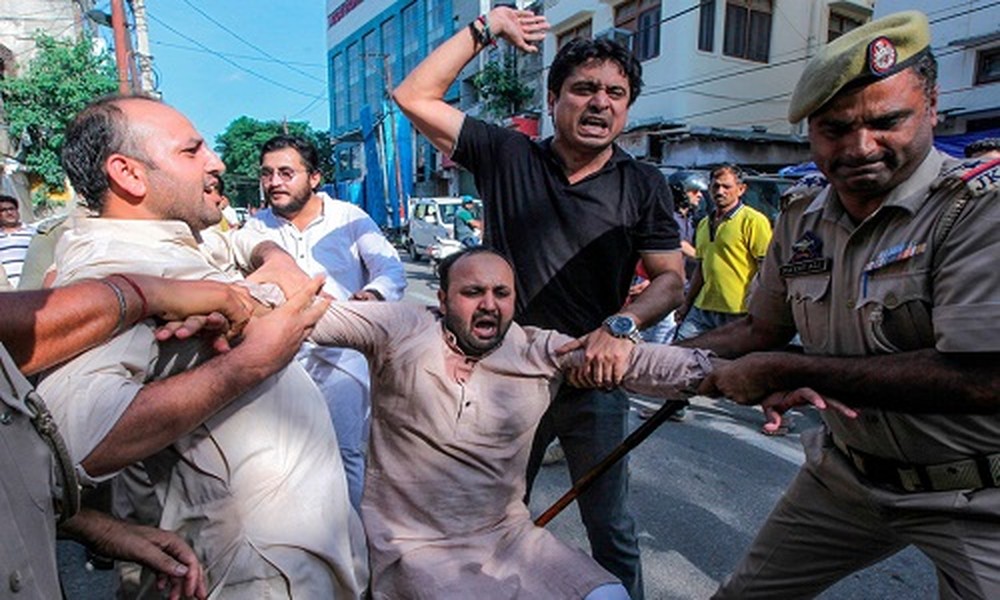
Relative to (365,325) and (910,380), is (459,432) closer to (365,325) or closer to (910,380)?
(365,325)

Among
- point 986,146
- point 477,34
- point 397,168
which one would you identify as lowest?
point 986,146

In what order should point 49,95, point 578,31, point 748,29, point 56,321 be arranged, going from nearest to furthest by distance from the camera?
point 56,321 → point 49,95 → point 748,29 → point 578,31

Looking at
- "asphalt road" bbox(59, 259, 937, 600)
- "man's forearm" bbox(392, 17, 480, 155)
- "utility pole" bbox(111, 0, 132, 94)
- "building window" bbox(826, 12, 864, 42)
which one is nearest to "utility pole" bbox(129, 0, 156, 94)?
"utility pole" bbox(111, 0, 132, 94)

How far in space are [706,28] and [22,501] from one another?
60.7ft

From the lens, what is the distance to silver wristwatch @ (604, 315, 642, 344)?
6.01 feet

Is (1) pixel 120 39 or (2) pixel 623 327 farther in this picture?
(1) pixel 120 39

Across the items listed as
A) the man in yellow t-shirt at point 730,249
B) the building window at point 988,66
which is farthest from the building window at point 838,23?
the man in yellow t-shirt at point 730,249

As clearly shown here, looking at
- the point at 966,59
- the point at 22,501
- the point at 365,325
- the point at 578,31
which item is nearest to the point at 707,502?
the point at 365,325

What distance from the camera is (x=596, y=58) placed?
205 cm

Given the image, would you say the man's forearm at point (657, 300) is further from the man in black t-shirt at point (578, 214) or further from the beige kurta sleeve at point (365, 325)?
the beige kurta sleeve at point (365, 325)

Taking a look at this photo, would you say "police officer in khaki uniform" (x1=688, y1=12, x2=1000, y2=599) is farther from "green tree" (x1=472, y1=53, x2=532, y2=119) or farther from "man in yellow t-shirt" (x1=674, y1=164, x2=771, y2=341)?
"green tree" (x1=472, y1=53, x2=532, y2=119)

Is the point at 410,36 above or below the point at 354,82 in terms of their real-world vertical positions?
above

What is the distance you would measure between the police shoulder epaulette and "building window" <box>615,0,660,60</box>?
17.2 m

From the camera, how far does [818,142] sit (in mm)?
1559
